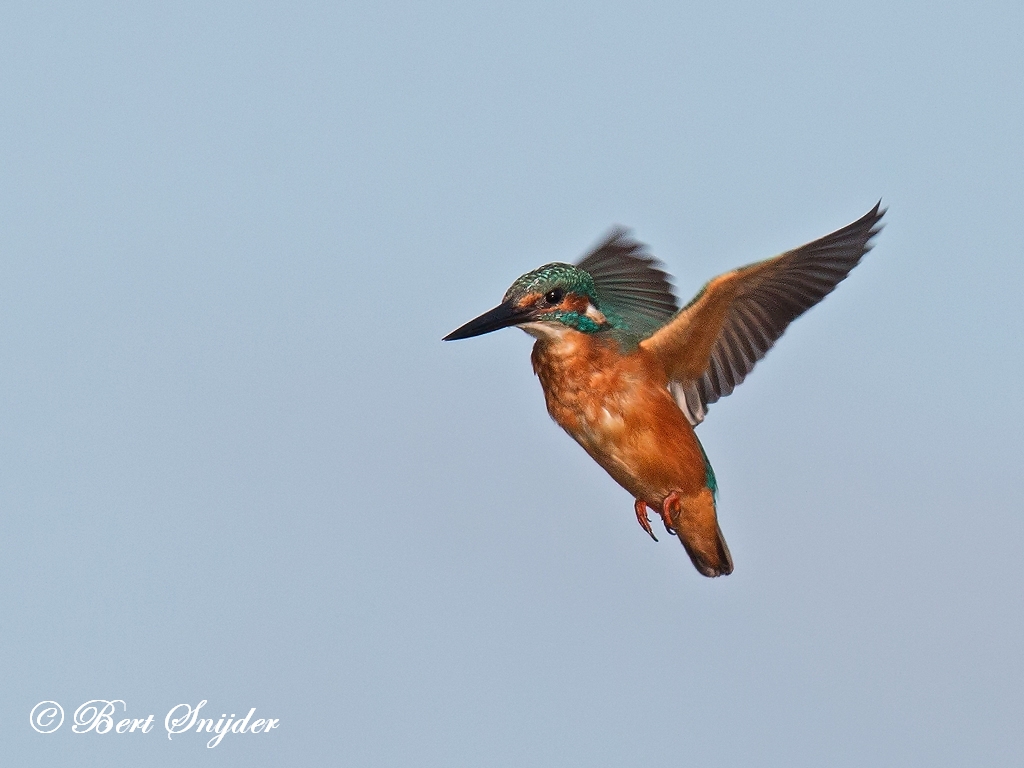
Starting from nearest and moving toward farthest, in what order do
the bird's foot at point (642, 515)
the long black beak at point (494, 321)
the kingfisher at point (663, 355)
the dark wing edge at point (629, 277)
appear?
1. the long black beak at point (494, 321)
2. the kingfisher at point (663, 355)
3. the bird's foot at point (642, 515)
4. the dark wing edge at point (629, 277)

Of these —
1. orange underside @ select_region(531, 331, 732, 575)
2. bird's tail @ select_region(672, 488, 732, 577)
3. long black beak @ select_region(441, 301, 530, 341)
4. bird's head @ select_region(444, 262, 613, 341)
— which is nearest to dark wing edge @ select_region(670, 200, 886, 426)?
orange underside @ select_region(531, 331, 732, 575)

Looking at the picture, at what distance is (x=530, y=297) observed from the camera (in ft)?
16.7

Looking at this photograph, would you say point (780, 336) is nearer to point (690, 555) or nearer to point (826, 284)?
point (826, 284)

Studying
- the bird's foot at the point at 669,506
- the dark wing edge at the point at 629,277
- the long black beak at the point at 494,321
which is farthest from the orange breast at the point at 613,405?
the dark wing edge at the point at 629,277

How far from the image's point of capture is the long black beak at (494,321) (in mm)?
4859

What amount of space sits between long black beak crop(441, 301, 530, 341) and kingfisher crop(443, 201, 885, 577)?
2 centimetres

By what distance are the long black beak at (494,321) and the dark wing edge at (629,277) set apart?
1.63m

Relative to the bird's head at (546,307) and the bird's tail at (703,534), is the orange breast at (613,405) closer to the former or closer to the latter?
the bird's head at (546,307)

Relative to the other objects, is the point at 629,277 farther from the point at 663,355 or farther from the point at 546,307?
the point at 546,307

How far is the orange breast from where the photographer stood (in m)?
5.42

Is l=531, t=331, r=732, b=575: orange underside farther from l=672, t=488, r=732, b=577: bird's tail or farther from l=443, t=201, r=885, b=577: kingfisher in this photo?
l=672, t=488, r=732, b=577: bird's tail

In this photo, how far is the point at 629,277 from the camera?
6.78 m

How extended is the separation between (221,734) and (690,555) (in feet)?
11.2

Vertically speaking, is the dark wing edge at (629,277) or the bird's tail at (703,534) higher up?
the dark wing edge at (629,277)
